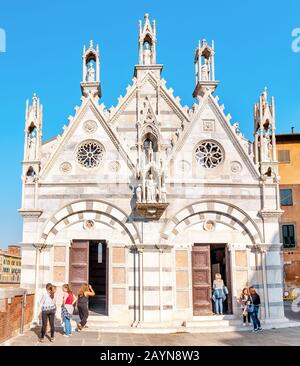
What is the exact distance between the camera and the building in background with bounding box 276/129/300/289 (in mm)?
35781

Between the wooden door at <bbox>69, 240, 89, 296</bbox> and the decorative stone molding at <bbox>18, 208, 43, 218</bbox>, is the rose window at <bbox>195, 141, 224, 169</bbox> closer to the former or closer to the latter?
the wooden door at <bbox>69, 240, 89, 296</bbox>

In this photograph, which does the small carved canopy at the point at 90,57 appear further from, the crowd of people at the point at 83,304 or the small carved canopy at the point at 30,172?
the crowd of people at the point at 83,304

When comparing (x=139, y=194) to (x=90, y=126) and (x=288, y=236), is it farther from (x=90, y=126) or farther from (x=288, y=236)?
(x=288, y=236)

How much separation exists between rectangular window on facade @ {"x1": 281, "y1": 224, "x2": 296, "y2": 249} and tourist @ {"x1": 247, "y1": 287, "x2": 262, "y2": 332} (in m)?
20.9

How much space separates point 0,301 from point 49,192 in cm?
598

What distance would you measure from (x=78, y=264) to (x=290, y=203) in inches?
925

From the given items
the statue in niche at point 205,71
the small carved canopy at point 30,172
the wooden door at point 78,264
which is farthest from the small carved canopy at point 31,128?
the statue in niche at point 205,71

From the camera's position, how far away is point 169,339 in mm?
14508

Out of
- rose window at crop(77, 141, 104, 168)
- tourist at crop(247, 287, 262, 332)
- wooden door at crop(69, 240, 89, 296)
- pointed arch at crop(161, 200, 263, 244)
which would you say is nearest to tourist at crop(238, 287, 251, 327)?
tourist at crop(247, 287, 262, 332)

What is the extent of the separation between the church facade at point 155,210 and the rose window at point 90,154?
43 millimetres
